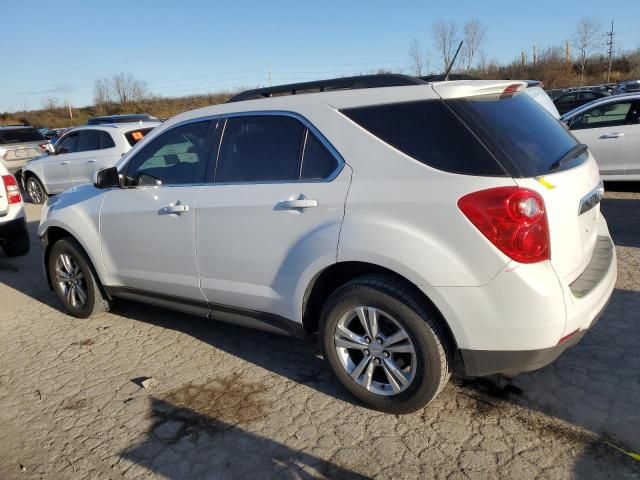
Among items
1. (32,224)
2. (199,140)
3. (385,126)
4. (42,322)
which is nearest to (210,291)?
(199,140)

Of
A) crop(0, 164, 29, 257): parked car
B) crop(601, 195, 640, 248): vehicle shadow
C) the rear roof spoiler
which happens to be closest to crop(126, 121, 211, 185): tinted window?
the rear roof spoiler

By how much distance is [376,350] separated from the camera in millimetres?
2904

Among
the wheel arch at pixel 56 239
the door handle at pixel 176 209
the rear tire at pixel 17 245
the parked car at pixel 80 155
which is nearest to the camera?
the door handle at pixel 176 209

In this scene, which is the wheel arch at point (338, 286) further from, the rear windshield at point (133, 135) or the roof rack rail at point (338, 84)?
the rear windshield at point (133, 135)

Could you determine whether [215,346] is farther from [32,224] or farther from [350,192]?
[32,224]

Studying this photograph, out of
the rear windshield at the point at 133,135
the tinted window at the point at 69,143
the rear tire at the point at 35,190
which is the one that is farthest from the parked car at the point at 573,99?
the rear tire at the point at 35,190

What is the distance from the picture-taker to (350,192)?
2.85 meters

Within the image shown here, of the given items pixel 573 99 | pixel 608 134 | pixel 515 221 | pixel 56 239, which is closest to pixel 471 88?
pixel 515 221

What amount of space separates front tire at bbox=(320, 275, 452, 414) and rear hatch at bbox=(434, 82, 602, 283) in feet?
2.41

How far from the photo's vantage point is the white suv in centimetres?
247

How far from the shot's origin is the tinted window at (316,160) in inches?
118

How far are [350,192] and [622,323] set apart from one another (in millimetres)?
2481

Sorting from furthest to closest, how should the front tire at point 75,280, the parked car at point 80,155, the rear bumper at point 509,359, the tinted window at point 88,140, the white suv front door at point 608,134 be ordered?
the tinted window at point 88,140 < the parked car at point 80,155 < the white suv front door at point 608,134 < the front tire at point 75,280 < the rear bumper at point 509,359

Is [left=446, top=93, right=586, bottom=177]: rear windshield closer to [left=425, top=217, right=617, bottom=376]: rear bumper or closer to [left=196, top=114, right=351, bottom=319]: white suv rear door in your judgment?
[left=425, top=217, right=617, bottom=376]: rear bumper
